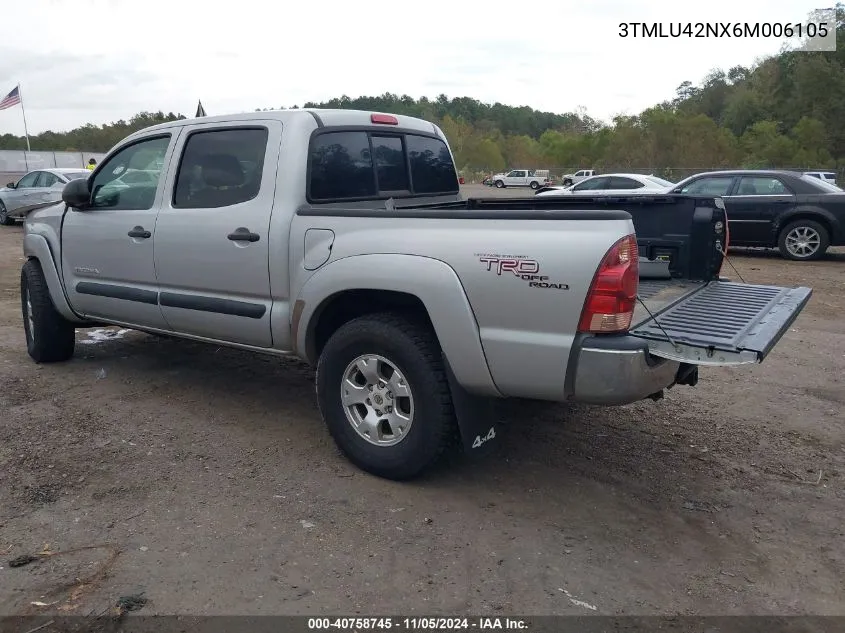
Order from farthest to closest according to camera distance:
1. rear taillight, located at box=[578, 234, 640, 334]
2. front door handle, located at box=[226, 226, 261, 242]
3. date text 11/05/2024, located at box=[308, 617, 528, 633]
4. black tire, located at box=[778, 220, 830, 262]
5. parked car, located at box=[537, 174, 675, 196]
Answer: parked car, located at box=[537, 174, 675, 196] < black tire, located at box=[778, 220, 830, 262] < front door handle, located at box=[226, 226, 261, 242] < rear taillight, located at box=[578, 234, 640, 334] < date text 11/05/2024, located at box=[308, 617, 528, 633]

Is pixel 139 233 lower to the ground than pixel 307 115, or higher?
lower

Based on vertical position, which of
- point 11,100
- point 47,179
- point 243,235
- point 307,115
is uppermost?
point 11,100

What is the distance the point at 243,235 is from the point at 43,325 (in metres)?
2.65

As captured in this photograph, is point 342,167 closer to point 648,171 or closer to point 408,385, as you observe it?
point 408,385

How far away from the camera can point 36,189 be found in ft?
57.5

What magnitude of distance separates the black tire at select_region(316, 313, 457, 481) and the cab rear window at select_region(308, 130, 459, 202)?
0.96 metres

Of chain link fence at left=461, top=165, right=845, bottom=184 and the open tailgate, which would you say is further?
chain link fence at left=461, top=165, right=845, bottom=184

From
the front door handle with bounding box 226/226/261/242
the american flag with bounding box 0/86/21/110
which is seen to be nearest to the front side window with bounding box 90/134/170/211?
the front door handle with bounding box 226/226/261/242

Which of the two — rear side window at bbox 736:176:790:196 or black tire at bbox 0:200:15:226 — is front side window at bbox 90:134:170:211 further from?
black tire at bbox 0:200:15:226

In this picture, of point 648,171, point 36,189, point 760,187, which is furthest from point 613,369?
point 648,171

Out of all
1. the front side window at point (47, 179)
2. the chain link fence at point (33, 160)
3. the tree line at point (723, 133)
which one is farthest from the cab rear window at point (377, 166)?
the chain link fence at point (33, 160)

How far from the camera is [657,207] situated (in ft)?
15.2

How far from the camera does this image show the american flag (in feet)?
100

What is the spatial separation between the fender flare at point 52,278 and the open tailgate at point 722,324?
4386 millimetres
